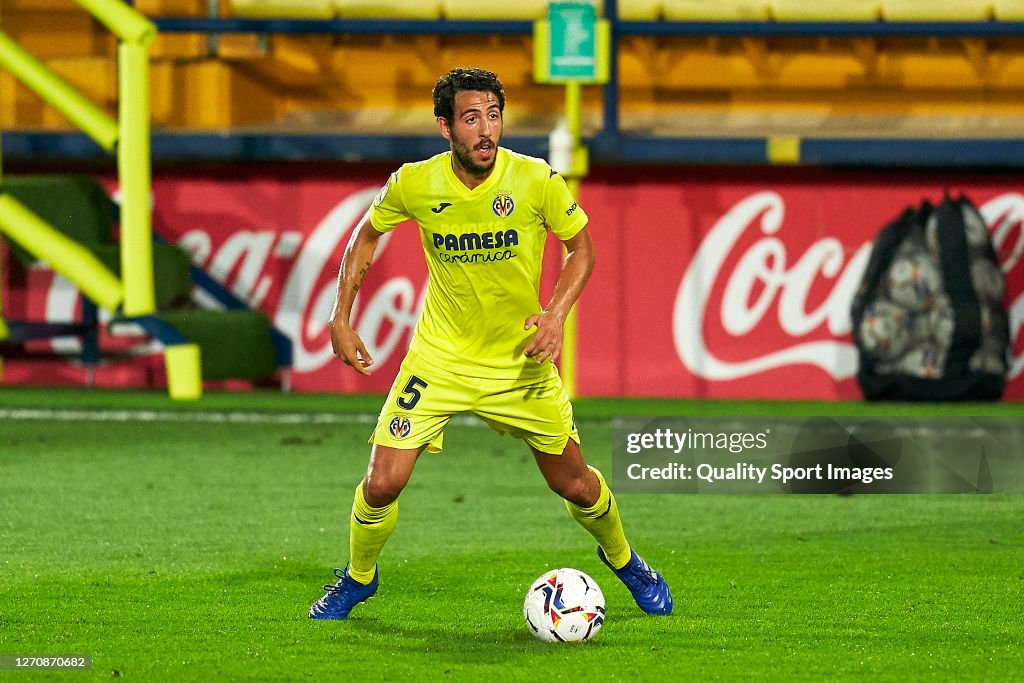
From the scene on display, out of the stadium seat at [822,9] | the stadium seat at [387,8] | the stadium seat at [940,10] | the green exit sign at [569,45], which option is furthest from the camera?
the stadium seat at [387,8]

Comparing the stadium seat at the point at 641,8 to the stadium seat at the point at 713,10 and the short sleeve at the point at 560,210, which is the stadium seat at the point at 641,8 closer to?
the stadium seat at the point at 713,10

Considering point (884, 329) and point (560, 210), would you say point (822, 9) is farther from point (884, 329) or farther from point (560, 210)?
point (560, 210)

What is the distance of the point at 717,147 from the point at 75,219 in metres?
5.11

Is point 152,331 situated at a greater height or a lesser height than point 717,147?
lesser

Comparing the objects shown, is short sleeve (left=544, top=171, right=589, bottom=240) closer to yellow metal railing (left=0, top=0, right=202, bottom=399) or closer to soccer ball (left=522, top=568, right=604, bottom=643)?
soccer ball (left=522, top=568, right=604, bottom=643)

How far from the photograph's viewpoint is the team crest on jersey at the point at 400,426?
5.79m

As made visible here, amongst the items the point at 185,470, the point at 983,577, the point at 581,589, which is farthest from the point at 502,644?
the point at 185,470

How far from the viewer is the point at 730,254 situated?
540 inches

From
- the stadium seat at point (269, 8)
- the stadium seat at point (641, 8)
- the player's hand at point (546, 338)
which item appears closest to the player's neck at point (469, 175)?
the player's hand at point (546, 338)

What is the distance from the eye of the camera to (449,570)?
7109 mm

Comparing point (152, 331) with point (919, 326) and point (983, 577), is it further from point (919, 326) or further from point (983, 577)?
point (983, 577)

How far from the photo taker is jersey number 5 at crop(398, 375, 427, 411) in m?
5.84

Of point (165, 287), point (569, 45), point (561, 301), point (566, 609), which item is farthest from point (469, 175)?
point (165, 287)

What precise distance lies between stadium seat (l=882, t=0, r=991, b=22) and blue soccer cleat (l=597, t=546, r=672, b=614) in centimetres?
1091
